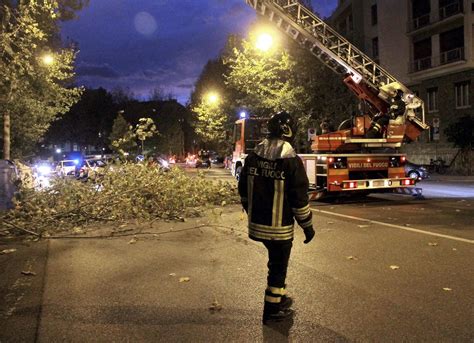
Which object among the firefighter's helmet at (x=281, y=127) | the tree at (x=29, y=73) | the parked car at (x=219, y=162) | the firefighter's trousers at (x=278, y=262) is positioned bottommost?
the firefighter's trousers at (x=278, y=262)

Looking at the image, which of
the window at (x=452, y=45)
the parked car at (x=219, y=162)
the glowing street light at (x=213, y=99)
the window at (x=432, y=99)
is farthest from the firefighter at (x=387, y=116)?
the parked car at (x=219, y=162)

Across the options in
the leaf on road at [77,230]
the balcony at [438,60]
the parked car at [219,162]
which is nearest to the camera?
the leaf on road at [77,230]

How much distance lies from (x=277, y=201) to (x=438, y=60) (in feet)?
112

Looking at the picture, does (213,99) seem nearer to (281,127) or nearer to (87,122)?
(281,127)

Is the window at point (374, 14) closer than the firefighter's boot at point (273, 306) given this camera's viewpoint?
No

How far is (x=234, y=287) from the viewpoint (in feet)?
18.5

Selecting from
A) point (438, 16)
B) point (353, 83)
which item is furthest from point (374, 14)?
point (353, 83)

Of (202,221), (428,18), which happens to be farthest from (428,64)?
(202,221)

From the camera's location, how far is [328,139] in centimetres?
1381

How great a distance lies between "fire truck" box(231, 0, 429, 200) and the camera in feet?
42.8

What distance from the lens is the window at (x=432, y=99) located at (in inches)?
1373

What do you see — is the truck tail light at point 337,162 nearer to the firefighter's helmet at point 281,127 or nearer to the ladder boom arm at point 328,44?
the ladder boom arm at point 328,44

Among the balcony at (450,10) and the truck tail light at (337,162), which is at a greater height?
the balcony at (450,10)

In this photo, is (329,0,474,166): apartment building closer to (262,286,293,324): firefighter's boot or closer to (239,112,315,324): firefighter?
(239,112,315,324): firefighter
